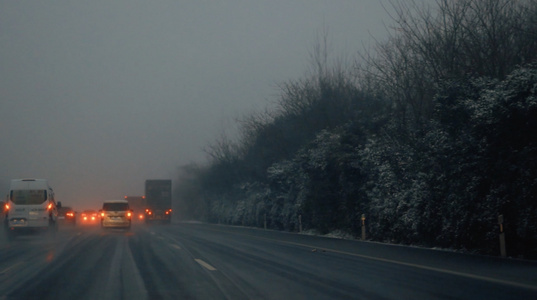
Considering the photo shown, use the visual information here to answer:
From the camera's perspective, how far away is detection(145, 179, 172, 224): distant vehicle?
58125mm

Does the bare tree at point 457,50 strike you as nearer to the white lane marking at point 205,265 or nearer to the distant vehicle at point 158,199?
the white lane marking at point 205,265

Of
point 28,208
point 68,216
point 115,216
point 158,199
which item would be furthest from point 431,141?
point 68,216

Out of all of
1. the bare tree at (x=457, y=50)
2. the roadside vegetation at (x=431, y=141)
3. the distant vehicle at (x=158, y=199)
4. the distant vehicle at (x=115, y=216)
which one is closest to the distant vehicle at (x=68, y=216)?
the distant vehicle at (x=158, y=199)

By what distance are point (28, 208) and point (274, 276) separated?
22.1m

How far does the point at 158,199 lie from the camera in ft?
192

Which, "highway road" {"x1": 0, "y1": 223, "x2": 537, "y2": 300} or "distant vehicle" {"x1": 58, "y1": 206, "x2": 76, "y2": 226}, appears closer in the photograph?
"highway road" {"x1": 0, "y1": 223, "x2": 537, "y2": 300}

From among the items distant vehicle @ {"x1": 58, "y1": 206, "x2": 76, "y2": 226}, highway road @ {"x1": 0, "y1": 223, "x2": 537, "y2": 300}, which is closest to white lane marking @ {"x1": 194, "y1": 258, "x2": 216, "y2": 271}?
highway road @ {"x1": 0, "y1": 223, "x2": 537, "y2": 300}

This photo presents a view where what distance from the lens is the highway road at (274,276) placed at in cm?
963

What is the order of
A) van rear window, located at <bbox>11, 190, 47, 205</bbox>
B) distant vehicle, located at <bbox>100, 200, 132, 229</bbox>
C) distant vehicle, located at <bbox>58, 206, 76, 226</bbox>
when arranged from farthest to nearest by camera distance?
distant vehicle, located at <bbox>58, 206, 76, 226</bbox>
distant vehicle, located at <bbox>100, 200, 132, 229</bbox>
van rear window, located at <bbox>11, 190, 47, 205</bbox>

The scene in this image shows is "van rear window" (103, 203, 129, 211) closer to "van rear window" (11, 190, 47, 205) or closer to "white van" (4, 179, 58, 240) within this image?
"white van" (4, 179, 58, 240)

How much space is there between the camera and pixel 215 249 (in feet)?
65.2

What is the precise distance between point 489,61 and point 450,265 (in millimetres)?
11005


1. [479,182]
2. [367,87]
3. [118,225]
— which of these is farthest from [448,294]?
[118,225]

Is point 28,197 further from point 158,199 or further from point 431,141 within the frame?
point 158,199
